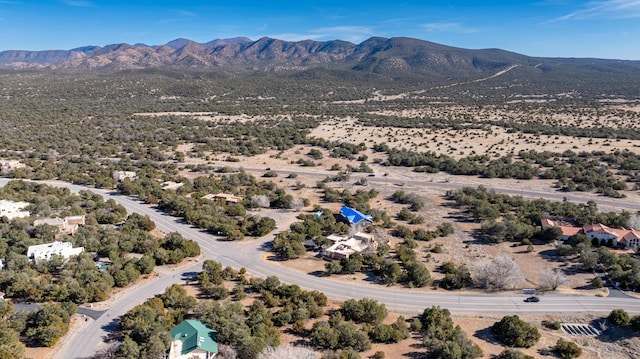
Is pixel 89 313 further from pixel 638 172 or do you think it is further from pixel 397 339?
pixel 638 172

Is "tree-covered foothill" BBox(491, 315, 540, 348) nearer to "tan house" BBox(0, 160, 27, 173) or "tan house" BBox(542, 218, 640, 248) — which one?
"tan house" BBox(542, 218, 640, 248)

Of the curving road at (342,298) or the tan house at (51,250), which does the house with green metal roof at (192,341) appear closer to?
the curving road at (342,298)

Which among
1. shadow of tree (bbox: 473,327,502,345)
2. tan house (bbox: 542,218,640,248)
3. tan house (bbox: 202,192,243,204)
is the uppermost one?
tan house (bbox: 202,192,243,204)

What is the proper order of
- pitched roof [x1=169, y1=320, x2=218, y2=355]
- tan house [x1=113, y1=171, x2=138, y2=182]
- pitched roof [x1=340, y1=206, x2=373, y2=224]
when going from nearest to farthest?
pitched roof [x1=169, y1=320, x2=218, y2=355], pitched roof [x1=340, y1=206, x2=373, y2=224], tan house [x1=113, y1=171, x2=138, y2=182]

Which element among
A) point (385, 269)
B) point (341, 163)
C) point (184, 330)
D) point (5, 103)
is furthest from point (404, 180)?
point (5, 103)

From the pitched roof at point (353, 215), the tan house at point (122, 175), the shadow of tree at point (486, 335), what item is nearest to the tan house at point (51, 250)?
the pitched roof at point (353, 215)

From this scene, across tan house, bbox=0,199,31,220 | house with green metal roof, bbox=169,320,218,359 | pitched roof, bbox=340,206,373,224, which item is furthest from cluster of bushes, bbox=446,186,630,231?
tan house, bbox=0,199,31,220

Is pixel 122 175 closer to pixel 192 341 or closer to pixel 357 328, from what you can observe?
pixel 192 341

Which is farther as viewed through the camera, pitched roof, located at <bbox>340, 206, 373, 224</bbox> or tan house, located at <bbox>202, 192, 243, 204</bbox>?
tan house, located at <bbox>202, 192, 243, 204</bbox>
